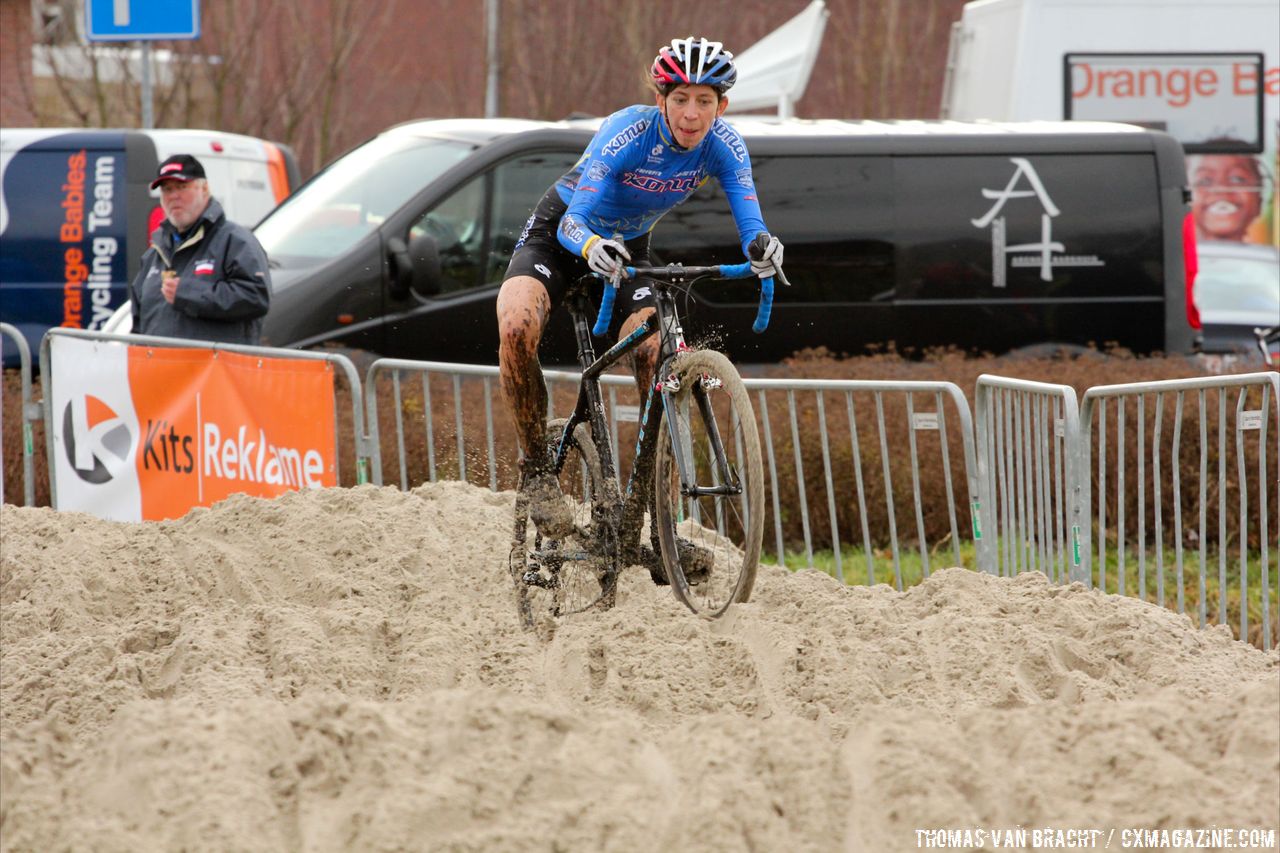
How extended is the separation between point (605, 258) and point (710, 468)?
37.9 inches

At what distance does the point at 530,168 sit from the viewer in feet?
41.6

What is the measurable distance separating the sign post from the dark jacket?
14.3 ft

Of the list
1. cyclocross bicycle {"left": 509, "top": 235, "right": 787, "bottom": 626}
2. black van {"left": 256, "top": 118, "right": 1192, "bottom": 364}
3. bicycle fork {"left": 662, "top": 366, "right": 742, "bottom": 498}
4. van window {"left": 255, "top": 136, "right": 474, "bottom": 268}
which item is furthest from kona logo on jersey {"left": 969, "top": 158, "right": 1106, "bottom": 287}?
bicycle fork {"left": 662, "top": 366, "right": 742, "bottom": 498}

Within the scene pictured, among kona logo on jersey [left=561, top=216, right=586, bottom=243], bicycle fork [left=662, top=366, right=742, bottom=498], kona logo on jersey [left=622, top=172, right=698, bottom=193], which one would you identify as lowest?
bicycle fork [left=662, top=366, right=742, bottom=498]

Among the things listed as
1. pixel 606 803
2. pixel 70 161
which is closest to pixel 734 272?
pixel 606 803

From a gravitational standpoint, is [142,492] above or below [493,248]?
below

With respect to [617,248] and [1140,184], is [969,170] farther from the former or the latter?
[617,248]

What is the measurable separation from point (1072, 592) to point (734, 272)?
1929mm

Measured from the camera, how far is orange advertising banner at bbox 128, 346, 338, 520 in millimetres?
8656

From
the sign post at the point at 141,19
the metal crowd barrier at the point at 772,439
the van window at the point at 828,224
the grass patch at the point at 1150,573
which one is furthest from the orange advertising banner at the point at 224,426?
the sign post at the point at 141,19

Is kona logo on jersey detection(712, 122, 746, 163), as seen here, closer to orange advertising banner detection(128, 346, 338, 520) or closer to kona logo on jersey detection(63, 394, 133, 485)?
orange advertising banner detection(128, 346, 338, 520)

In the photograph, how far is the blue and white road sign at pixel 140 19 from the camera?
44.7ft

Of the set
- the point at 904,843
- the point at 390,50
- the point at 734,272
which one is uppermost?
the point at 390,50

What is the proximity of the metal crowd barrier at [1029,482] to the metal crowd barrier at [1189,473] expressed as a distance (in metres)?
0.10
